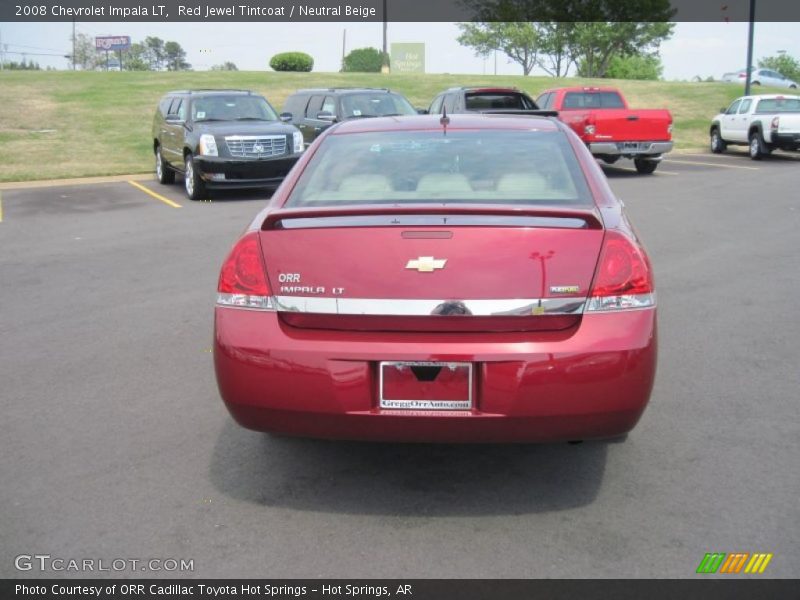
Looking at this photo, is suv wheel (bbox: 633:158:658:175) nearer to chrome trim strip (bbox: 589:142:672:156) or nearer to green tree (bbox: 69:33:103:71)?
chrome trim strip (bbox: 589:142:672:156)

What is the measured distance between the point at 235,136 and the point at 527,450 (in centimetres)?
1156

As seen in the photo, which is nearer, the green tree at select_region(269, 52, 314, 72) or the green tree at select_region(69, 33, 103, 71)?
the green tree at select_region(269, 52, 314, 72)

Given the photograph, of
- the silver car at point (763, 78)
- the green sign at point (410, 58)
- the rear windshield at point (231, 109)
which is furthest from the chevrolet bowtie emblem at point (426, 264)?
the green sign at point (410, 58)

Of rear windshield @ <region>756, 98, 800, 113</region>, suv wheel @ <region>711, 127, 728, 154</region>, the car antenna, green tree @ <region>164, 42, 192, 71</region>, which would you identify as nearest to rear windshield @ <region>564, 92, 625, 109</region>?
rear windshield @ <region>756, 98, 800, 113</region>

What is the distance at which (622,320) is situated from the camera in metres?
3.58

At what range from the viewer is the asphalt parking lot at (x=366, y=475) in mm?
3391

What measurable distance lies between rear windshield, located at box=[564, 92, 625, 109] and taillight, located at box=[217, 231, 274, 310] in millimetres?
17715

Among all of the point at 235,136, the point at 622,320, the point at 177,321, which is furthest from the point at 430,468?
the point at 235,136

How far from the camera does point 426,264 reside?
3.55 m

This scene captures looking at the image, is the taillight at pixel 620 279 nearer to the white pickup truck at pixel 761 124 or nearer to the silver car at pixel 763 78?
the white pickup truck at pixel 761 124

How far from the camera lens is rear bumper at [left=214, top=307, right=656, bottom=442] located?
346cm

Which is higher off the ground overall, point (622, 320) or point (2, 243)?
point (622, 320)

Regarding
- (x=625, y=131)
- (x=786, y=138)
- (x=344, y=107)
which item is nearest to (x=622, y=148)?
(x=625, y=131)
